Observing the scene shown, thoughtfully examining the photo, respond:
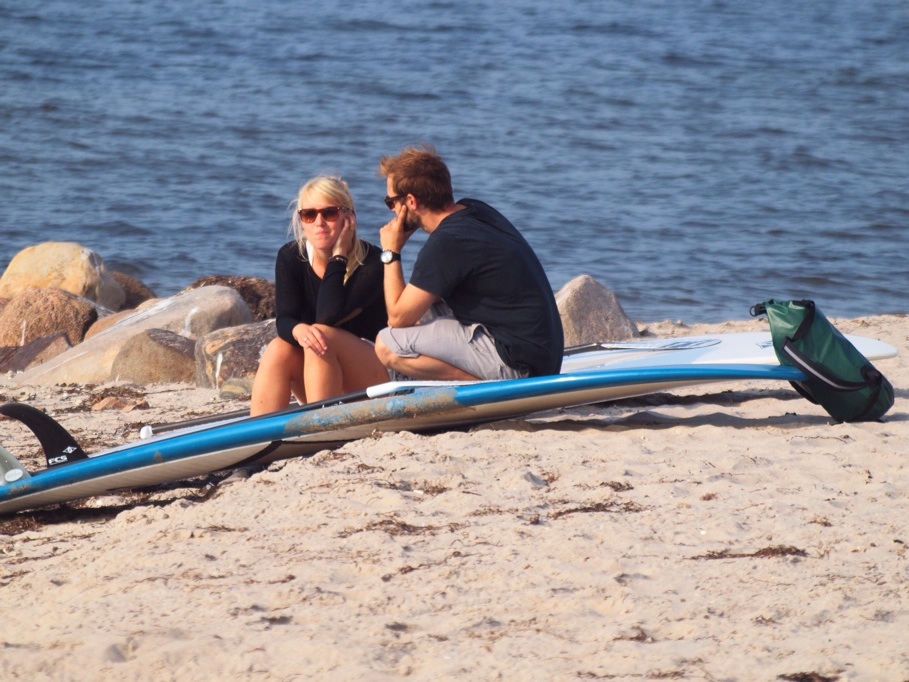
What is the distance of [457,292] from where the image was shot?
487 cm

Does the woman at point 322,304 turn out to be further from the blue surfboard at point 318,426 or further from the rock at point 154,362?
the rock at point 154,362

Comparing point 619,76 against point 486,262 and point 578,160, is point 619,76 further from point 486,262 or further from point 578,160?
point 486,262

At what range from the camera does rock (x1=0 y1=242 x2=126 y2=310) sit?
9.45 m

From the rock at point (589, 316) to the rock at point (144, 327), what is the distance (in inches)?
89.2

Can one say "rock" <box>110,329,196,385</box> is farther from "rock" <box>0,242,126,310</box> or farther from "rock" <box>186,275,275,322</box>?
"rock" <box>0,242,126,310</box>

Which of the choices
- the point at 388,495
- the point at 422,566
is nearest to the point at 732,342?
the point at 388,495

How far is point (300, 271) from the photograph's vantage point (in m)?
5.12

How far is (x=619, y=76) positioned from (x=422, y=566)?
16.5 meters

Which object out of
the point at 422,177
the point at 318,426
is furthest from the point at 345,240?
the point at 318,426

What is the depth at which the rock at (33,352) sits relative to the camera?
26.9 feet

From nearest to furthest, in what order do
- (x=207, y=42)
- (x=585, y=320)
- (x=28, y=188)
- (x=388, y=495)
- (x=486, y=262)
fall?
(x=388, y=495), (x=486, y=262), (x=585, y=320), (x=28, y=188), (x=207, y=42)

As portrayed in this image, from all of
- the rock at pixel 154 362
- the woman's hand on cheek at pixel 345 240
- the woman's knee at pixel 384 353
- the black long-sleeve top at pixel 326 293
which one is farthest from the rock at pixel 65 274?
the woman's knee at pixel 384 353

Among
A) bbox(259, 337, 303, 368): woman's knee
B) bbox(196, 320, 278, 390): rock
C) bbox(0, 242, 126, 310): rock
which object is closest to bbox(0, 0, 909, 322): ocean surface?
bbox(0, 242, 126, 310): rock

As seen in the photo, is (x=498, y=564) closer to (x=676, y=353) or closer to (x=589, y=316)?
(x=676, y=353)
